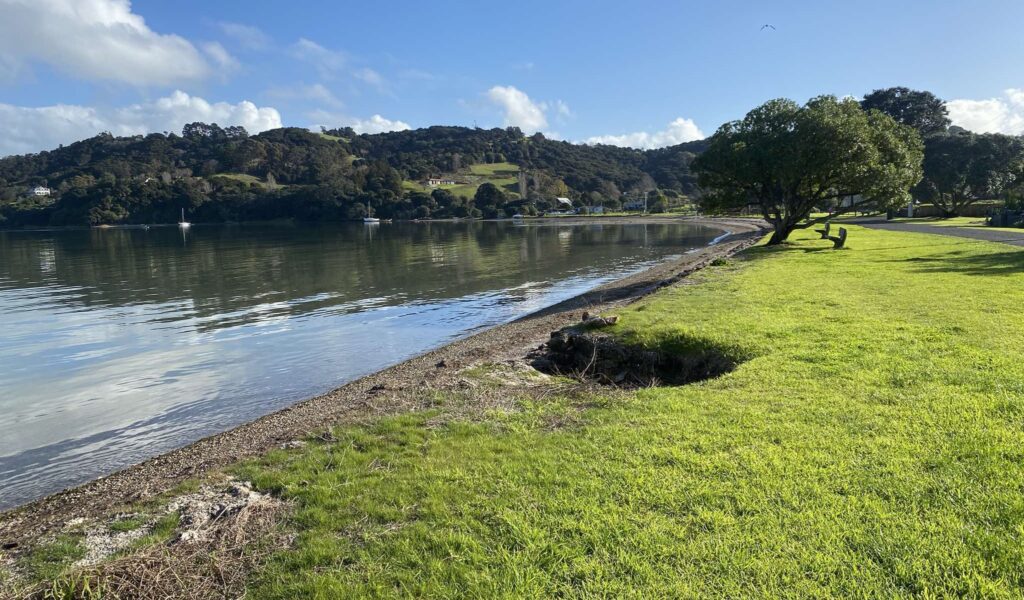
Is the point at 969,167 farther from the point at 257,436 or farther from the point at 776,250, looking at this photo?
the point at 257,436

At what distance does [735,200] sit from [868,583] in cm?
3280

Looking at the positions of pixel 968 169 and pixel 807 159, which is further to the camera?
pixel 968 169

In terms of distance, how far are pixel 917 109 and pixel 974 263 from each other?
3751 inches

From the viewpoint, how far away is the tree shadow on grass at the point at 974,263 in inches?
677

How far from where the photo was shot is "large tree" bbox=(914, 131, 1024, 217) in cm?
5938

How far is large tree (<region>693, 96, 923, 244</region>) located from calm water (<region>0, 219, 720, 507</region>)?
29.6 feet

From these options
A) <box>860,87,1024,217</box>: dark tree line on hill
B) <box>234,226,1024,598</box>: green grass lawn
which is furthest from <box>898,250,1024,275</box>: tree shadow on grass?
<box>860,87,1024,217</box>: dark tree line on hill

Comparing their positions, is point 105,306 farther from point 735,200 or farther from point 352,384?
point 735,200

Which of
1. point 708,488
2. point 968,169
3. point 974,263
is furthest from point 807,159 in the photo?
point 968,169

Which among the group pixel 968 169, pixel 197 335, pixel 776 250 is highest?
pixel 968 169

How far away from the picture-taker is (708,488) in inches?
199

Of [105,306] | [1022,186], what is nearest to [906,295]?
[105,306]

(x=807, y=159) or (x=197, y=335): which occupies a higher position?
(x=807, y=159)

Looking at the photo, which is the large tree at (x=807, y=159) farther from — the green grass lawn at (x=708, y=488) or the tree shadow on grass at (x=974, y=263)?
the green grass lawn at (x=708, y=488)
